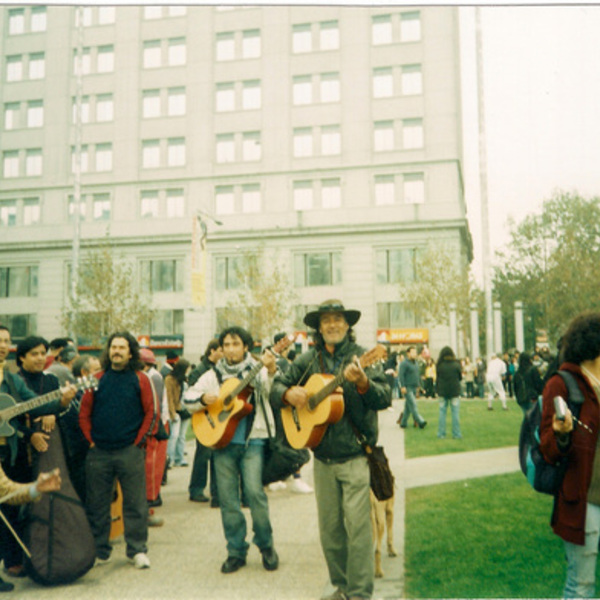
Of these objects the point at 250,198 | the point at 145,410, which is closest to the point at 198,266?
the point at 250,198

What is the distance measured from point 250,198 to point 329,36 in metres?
10.1

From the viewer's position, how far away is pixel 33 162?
36688 mm

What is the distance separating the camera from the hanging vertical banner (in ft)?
73.5

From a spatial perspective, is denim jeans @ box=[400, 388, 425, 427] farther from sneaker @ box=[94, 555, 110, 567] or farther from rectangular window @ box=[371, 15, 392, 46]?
rectangular window @ box=[371, 15, 392, 46]

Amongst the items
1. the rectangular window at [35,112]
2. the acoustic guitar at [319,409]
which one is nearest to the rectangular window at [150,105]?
the rectangular window at [35,112]

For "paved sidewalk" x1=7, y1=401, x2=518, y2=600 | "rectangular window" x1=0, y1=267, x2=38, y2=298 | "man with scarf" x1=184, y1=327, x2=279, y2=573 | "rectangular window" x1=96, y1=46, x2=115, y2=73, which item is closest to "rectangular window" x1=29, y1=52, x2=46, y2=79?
"rectangular window" x1=96, y1=46, x2=115, y2=73

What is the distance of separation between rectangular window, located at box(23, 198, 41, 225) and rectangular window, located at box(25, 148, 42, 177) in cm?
156

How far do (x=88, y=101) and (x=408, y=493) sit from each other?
36.4 m

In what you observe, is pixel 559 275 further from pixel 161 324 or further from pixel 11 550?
pixel 11 550

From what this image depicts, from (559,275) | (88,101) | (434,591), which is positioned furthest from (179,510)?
(88,101)

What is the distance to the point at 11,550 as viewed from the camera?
5.29 metres

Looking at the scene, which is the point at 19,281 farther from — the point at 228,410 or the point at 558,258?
the point at 228,410

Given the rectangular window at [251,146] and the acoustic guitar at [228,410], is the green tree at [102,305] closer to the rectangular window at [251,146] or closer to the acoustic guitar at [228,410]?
the rectangular window at [251,146]

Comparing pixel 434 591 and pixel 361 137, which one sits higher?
pixel 361 137
